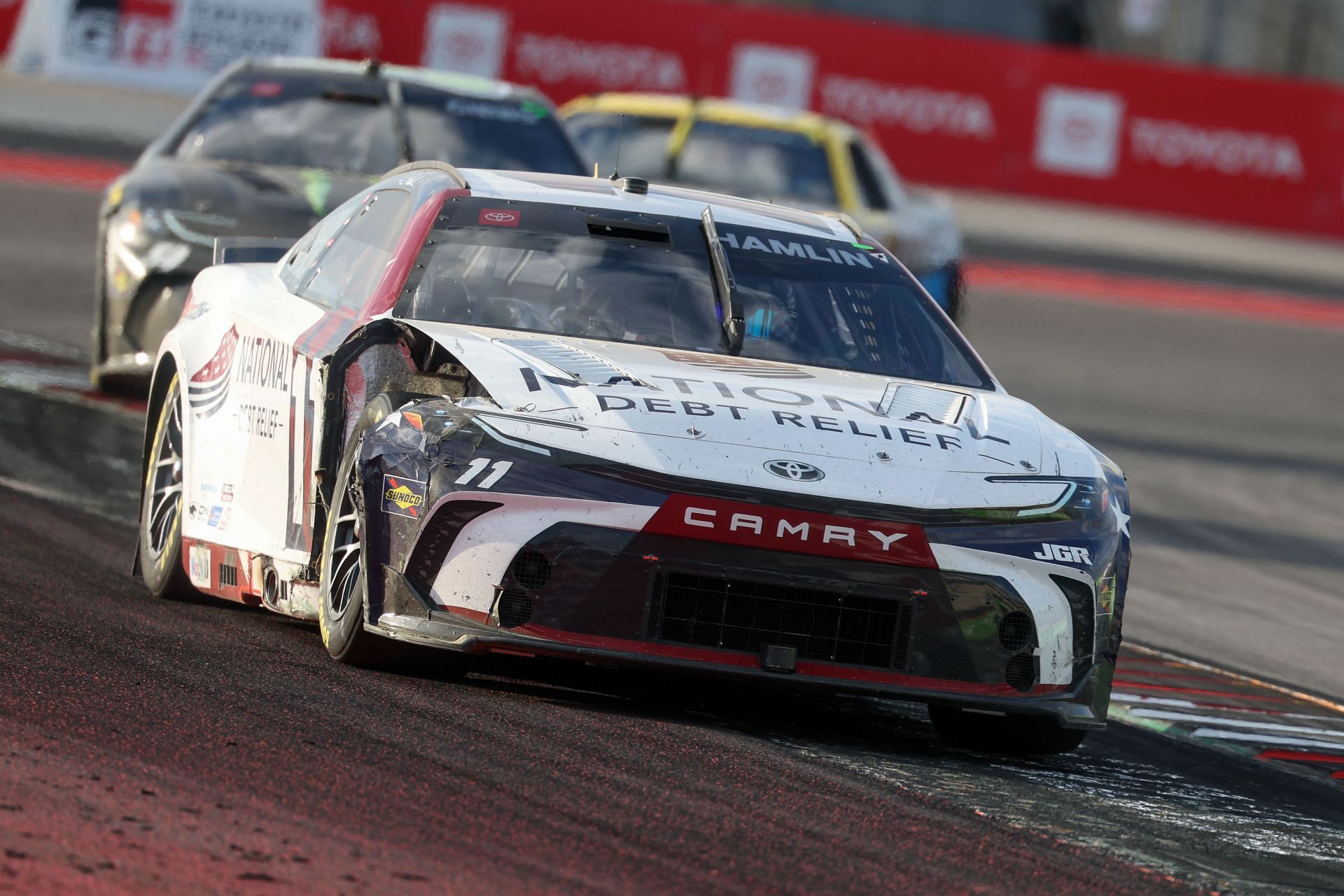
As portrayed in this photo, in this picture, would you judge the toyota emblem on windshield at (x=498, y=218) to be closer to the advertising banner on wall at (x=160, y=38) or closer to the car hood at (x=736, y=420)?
the car hood at (x=736, y=420)

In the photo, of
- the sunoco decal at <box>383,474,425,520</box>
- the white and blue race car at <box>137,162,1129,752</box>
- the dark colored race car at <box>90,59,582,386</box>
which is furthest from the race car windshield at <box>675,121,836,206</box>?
the sunoco decal at <box>383,474,425,520</box>

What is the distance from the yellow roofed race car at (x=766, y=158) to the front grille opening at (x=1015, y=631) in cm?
822

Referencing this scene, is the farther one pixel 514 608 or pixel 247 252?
pixel 247 252

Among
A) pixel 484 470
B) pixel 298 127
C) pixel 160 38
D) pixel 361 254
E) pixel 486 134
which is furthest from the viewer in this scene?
pixel 160 38

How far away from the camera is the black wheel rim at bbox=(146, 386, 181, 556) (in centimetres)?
706

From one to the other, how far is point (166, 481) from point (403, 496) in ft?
6.07

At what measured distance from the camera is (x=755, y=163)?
14852 mm

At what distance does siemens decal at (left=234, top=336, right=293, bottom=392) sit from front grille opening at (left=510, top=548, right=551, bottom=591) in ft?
3.91

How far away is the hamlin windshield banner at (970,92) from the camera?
26.2 m

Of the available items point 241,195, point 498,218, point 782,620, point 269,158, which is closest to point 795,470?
point 782,620

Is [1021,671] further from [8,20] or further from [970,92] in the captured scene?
[970,92]

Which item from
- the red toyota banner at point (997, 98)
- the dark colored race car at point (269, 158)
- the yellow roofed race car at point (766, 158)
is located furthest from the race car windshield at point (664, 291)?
the red toyota banner at point (997, 98)

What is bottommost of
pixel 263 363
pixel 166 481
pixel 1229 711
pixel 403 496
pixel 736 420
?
pixel 1229 711

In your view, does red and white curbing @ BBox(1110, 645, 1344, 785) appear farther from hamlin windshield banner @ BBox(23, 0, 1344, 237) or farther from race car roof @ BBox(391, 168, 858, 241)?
hamlin windshield banner @ BBox(23, 0, 1344, 237)
